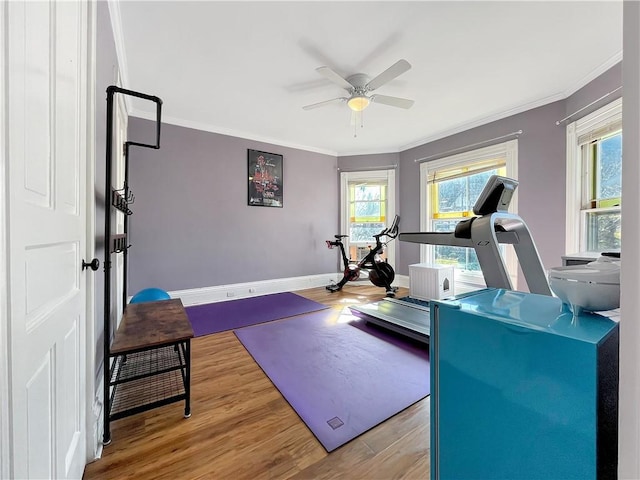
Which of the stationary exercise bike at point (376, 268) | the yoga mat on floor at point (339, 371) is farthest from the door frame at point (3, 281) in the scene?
the stationary exercise bike at point (376, 268)

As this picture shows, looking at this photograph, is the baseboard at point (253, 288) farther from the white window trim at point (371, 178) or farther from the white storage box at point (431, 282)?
the white storage box at point (431, 282)

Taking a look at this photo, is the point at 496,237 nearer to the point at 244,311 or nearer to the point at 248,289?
the point at 244,311

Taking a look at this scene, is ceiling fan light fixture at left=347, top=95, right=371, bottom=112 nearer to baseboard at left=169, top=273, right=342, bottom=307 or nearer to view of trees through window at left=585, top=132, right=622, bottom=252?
view of trees through window at left=585, top=132, right=622, bottom=252

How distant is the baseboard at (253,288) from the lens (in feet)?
13.0

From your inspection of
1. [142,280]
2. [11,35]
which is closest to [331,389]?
[11,35]

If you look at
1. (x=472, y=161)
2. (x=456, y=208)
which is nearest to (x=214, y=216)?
(x=456, y=208)

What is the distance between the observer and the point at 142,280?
143 inches

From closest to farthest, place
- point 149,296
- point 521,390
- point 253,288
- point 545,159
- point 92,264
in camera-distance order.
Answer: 1. point 521,390
2. point 92,264
3. point 149,296
4. point 545,159
5. point 253,288

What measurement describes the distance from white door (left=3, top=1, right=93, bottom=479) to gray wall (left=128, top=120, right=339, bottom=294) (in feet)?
8.96

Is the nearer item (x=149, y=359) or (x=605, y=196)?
(x=149, y=359)

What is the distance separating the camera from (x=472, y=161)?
408cm

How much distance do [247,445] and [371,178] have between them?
488 centimetres

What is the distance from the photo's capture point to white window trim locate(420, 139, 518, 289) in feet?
11.8

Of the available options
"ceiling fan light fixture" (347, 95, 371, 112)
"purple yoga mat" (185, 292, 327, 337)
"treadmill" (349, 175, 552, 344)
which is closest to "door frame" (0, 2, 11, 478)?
"treadmill" (349, 175, 552, 344)
